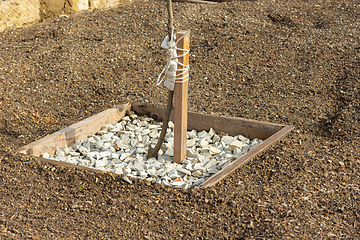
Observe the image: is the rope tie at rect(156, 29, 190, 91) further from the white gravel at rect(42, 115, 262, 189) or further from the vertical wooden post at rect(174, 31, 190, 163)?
the white gravel at rect(42, 115, 262, 189)

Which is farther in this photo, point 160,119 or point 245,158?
point 160,119

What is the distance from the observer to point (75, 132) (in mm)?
3342

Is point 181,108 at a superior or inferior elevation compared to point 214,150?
superior

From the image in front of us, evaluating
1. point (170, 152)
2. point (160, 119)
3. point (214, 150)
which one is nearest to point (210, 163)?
point (214, 150)

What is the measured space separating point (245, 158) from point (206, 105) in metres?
1.36

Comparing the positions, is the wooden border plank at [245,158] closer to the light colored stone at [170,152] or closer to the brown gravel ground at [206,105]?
the brown gravel ground at [206,105]

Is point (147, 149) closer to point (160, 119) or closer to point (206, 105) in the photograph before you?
point (160, 119)

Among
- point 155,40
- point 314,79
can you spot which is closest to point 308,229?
point 314,79

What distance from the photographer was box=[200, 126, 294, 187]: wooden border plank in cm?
254

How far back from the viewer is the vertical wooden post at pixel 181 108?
2.81 metres

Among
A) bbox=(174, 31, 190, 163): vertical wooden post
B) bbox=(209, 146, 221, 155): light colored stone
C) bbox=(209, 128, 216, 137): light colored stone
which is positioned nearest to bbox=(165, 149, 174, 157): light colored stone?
bbox=(174, 31, 190, 163): vertical wooden post

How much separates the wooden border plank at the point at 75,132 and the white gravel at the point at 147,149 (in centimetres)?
5

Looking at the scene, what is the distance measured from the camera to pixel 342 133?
3484mm

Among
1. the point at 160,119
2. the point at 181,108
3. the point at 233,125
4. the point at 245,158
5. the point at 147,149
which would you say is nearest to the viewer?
the point at 245,158
